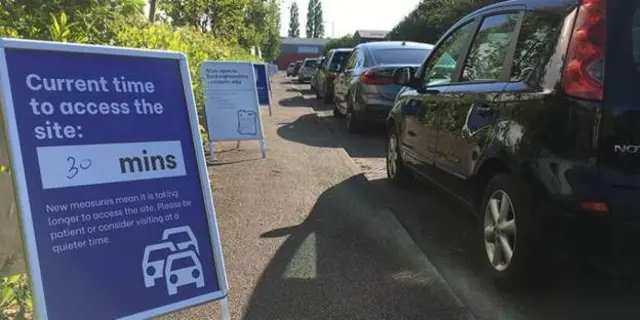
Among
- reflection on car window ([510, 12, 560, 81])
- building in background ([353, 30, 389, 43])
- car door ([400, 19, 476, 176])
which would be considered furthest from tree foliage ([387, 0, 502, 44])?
reflection on car window ([510, 12, 560, 81])

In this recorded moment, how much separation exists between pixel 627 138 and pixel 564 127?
290 millimetres

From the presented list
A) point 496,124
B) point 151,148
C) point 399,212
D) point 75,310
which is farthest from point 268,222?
point 75,310

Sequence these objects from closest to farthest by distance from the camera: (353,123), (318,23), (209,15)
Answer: (353,123), (209,15), (318,23)

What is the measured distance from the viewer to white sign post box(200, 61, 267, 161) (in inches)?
324

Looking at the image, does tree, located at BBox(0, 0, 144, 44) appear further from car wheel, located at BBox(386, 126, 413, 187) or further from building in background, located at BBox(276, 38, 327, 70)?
building in background, located at BBox(276, 38, 327, 70)

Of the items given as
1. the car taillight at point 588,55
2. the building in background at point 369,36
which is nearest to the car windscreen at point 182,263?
the car taillight at point 588,55

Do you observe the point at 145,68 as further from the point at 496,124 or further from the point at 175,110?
the point at 496,124

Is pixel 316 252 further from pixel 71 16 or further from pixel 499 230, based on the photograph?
pixel 71 16

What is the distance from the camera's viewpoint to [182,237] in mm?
2809

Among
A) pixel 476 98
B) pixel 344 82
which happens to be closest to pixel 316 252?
pixel 476 98

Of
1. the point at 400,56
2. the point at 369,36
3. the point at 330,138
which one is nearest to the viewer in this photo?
the point at 330,138

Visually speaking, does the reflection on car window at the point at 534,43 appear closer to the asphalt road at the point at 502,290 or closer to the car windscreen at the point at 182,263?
the asphalt road at the point at 502,290

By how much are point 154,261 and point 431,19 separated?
29.8m

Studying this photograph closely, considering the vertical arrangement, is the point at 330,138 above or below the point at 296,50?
below
